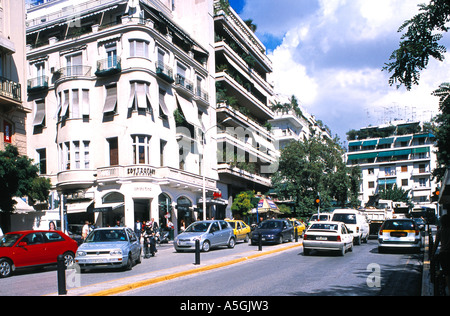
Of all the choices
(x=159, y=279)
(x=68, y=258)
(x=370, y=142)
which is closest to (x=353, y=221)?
(x=68, y=258)

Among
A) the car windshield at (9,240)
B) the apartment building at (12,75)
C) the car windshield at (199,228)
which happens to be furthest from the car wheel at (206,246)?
the apartment building at (12,75)

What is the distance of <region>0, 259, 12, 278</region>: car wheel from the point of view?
15.0 meters

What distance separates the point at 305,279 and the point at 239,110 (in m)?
37.9

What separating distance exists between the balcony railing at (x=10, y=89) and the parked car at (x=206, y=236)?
1163cm

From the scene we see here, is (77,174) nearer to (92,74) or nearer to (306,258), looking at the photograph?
(92,74)

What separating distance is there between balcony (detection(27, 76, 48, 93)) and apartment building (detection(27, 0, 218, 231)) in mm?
106

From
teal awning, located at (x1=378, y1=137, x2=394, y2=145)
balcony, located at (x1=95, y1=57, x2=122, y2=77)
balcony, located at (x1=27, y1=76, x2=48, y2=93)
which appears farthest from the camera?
teal awning, located at (x1=378, y1=137, x2=394, y2=145)

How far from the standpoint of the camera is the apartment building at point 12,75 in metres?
23.4

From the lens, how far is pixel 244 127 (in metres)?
50.2

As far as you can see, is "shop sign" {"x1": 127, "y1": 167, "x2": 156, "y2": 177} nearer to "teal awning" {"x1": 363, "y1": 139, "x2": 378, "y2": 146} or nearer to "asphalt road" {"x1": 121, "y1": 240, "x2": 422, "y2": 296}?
"asphalt road" {"x1": 121, "y1": 240, "x2": 422, "y2": 296}

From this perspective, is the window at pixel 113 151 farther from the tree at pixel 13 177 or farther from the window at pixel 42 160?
the tree at pixel 13 177

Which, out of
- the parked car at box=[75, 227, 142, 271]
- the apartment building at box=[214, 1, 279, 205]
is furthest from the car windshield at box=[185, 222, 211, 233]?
the apartment building at box=[214, 1, 279, 205]

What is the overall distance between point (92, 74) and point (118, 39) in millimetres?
3722

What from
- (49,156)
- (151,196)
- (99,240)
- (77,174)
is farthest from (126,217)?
(99,240)
